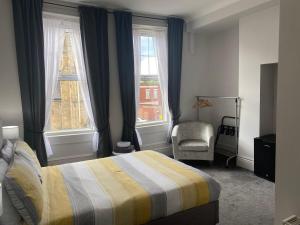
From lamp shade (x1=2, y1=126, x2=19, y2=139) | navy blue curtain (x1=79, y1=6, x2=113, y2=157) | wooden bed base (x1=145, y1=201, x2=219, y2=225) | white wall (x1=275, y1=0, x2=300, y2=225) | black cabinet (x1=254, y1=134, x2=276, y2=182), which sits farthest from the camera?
navy blue curtain (x1=79, y1=6, x2=113, y2=157)

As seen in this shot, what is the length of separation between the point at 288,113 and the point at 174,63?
3511mm

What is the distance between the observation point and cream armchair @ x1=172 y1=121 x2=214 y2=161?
3.81 metres

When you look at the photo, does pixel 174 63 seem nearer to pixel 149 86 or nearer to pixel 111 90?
pixel 149 86

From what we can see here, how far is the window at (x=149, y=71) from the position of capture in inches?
159

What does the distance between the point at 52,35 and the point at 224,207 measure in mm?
3286

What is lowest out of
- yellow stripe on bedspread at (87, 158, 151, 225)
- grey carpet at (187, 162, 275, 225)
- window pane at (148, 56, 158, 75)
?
grey carpet at (187, 162, 275, 225)

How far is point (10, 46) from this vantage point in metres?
3.07

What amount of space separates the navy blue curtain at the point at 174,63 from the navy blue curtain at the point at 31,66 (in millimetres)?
2183

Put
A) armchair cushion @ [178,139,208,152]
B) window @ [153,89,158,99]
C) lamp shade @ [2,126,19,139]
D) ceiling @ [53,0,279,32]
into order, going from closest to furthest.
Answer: lamp shade @ [2,126,19,139], ceiling @ [53,0,279,32], armchair cushion @ [178,139,208,152], window @ [153,89,158,99]

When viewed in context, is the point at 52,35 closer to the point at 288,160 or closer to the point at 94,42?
the point at 94,42

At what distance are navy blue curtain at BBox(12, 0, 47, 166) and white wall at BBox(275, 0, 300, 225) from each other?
3.10 meters

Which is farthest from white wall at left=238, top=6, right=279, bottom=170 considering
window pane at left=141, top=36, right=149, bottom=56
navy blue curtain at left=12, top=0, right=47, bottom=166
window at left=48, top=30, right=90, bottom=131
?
navy blue curtain at left=12, top=0, right=47, bottom=166

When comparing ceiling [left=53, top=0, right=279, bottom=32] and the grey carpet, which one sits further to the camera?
ceiling [left=53, top=0, right=279, bottom=32]

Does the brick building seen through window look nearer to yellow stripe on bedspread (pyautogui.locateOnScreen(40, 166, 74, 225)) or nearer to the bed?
the bed
